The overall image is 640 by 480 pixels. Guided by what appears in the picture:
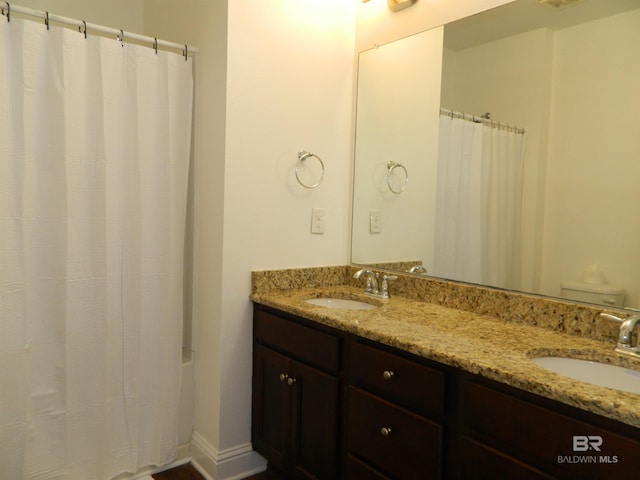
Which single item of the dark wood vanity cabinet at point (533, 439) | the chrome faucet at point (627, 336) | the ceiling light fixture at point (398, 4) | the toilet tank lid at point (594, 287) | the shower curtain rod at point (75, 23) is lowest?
the dark wood vanity cabinet at point (533, 439)

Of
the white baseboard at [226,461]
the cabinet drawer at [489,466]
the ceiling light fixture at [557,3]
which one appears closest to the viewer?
the cabinet drawer at [489,466]

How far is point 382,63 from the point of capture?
2.17 m

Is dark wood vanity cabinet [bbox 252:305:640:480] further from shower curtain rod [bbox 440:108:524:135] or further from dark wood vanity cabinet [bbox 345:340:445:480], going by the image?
shower curtain rod [bbox 440:108:524:135]

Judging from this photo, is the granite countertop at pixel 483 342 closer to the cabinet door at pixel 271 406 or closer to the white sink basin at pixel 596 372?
the white sink basin at pixel 596 372

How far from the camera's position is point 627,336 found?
1253 millimetres

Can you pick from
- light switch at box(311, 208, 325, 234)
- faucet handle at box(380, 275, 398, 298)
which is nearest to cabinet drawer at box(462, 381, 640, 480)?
faucet handle at box(380, 275, 398, 298)

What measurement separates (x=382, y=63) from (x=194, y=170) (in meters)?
1.00

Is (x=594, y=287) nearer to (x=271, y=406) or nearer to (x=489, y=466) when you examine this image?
(x=489, y=466)

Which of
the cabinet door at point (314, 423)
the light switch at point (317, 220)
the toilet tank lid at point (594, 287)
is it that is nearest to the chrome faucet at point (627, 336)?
the toilet tank lid at point (594, 287)

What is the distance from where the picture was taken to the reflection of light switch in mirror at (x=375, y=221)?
2234mm

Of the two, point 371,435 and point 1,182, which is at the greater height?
point 1,182

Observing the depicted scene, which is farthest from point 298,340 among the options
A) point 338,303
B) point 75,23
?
point 75,23

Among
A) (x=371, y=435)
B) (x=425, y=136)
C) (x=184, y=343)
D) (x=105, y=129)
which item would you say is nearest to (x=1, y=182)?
(x=105, y=129)

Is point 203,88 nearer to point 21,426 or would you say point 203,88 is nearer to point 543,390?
point 21,426
